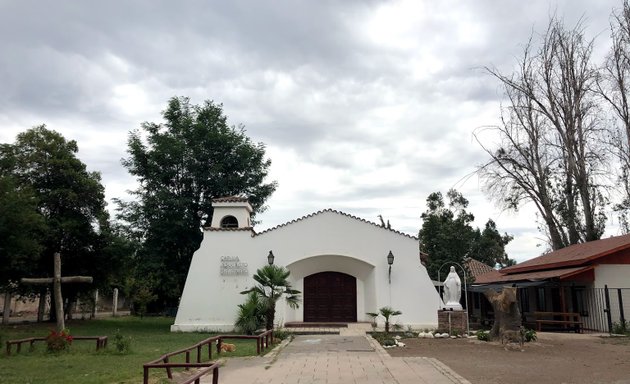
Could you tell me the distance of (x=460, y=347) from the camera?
45.9 ft

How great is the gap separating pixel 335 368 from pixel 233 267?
35.7 feet

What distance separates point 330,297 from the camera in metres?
21.4

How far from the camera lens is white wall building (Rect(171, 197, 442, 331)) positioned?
1973cm

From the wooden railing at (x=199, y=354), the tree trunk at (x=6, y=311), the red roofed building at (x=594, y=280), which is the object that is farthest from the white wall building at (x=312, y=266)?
the tree trunk at (x=6, y=311)

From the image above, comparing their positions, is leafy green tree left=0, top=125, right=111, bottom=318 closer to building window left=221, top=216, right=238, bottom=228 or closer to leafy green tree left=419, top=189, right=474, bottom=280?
building window left=221, top=216, right=238, bottom=228

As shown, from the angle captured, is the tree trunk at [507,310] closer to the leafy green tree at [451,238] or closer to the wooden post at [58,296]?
the wooden post at [58,296]

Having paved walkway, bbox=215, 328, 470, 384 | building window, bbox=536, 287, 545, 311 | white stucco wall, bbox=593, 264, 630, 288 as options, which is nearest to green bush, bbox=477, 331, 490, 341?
paved walkway, bbox=215, 328, 470, 384

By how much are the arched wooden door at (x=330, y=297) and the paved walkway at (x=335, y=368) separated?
731cm

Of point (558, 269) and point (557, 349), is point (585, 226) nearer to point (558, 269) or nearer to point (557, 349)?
point (558, 269)

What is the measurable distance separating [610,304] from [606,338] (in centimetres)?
339

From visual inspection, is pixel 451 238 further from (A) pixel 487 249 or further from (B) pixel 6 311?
(B) pixel 6 311

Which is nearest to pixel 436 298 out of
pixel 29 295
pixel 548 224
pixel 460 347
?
pixel 460 347

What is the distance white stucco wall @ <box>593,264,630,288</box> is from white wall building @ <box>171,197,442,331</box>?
6.26 metres

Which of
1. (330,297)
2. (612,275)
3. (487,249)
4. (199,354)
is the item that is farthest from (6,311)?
(487,249)
